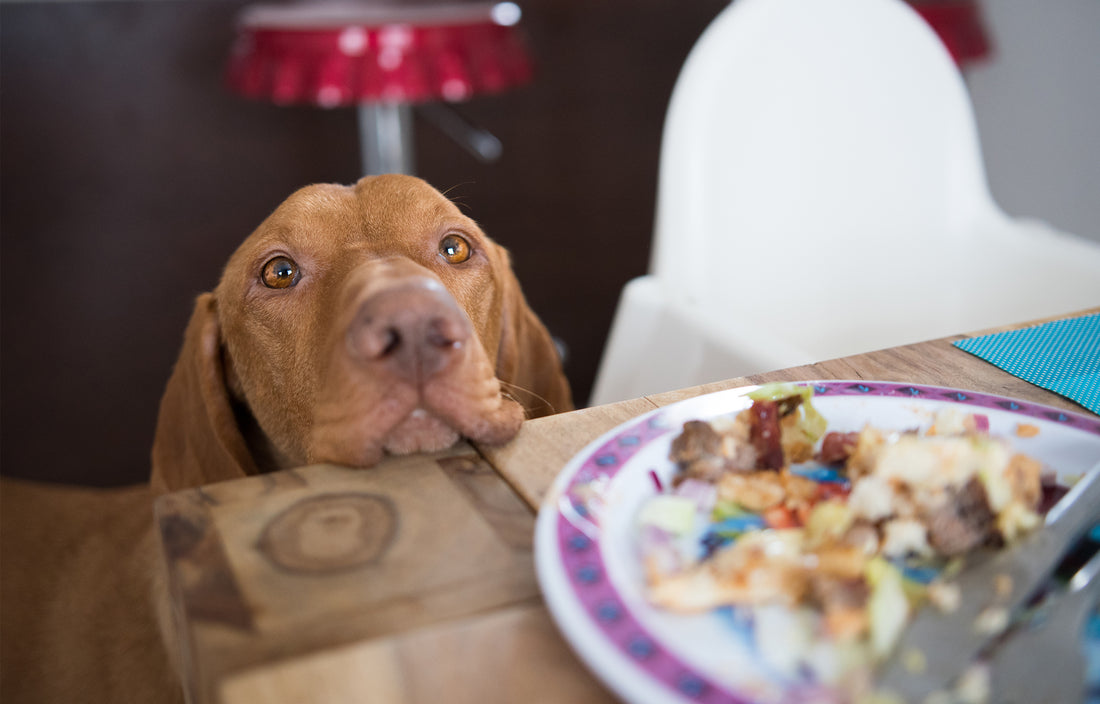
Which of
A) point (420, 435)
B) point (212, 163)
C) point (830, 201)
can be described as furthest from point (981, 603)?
point (212, 163)

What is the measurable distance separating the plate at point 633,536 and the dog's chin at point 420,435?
217 mm

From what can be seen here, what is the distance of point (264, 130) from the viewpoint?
4273 mm

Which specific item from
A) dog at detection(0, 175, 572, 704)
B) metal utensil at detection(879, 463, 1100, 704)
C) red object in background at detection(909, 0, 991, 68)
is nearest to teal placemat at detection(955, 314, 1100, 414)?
metal utensil at detection(879, 463, 1100, 704)

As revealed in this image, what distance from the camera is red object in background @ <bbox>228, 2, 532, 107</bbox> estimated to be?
106 inches

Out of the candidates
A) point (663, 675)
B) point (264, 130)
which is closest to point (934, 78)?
point (663, 675)

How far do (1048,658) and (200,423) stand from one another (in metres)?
1.31

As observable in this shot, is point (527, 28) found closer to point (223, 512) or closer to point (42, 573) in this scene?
point (42, 573)

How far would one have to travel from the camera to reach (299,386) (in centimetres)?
135

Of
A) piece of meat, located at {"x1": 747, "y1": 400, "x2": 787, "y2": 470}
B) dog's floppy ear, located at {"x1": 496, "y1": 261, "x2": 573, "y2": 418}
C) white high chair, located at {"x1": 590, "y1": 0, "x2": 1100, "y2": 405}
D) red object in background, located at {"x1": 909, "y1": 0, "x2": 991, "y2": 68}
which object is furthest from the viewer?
red object in background, located at {"x1": 909, "y1": 0, "x2": 991, "y2": 68}

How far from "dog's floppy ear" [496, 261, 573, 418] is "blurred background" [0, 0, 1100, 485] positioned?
84.4 inches

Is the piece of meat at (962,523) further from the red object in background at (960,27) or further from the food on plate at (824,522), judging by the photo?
the red object in background at (960,27)

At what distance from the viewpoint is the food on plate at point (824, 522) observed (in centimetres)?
58

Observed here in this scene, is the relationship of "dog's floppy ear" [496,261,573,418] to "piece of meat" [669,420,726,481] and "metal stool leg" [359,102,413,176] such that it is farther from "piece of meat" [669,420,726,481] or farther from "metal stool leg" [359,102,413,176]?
"metal stool leg" [359,102,413,176]

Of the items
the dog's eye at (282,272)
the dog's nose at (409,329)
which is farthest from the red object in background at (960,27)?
the dog's nose at (409,329)
